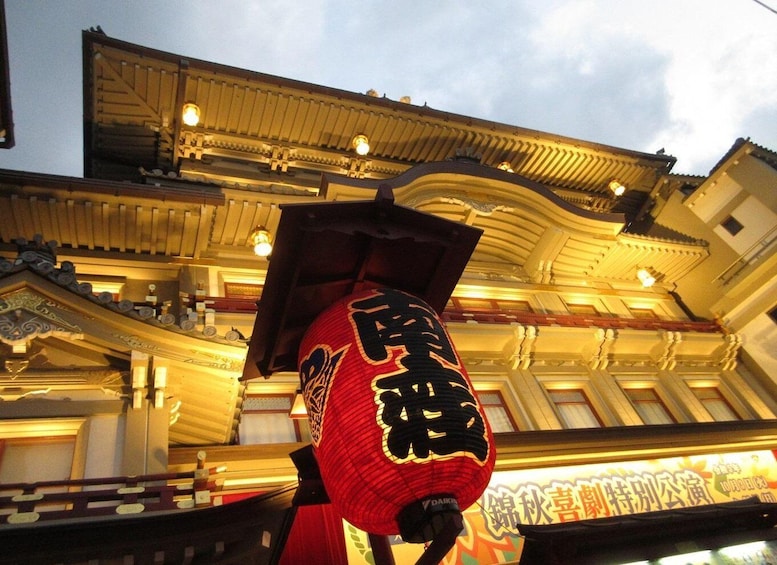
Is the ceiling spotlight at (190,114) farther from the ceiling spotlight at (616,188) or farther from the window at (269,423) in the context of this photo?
the ceiling spotlight at (616,188)

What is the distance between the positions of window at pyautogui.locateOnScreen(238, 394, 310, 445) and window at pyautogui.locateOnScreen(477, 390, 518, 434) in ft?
14.2

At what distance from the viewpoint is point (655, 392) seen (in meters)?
15.5

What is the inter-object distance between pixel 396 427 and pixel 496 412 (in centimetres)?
926

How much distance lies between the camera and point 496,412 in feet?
43.4

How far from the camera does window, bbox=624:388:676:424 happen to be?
47.8 ft

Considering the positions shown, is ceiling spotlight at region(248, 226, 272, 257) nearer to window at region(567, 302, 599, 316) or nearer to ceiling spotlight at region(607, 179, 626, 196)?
window at region(567, 302, 599, 316)

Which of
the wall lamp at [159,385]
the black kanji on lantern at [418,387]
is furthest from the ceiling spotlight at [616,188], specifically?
the wall lamp at [159,385]

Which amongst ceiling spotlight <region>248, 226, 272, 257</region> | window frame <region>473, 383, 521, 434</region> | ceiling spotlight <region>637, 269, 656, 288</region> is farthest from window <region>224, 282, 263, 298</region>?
ceiling spotlight <region>637, 269, 656, 288</region>

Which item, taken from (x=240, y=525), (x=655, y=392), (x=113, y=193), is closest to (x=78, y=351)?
(x=240, y=525)

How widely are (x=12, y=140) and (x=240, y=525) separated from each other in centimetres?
1005

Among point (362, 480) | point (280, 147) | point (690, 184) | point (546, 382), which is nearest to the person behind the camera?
point (362, 480)

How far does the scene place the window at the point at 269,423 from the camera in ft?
34.1

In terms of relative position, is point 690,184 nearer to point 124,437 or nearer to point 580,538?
point 580,538

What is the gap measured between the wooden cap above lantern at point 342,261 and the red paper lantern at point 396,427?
0.76 metres
